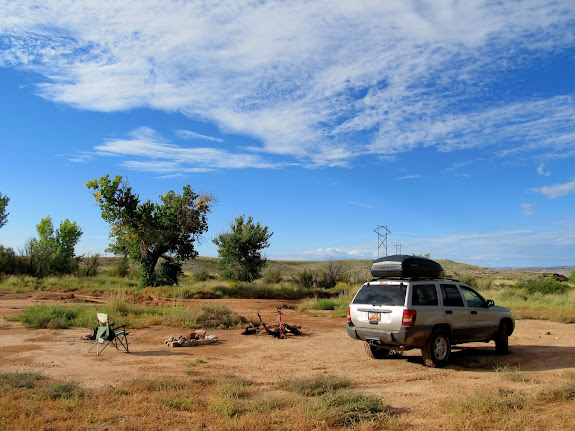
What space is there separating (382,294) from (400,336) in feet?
3.65

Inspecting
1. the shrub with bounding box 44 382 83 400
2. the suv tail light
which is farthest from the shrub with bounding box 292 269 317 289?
the shrub with bounding box 44 382 83 400

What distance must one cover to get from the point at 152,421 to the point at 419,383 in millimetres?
5135

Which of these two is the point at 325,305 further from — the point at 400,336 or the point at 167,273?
Answer: the point at 400,336

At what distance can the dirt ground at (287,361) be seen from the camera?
8633 millimetres

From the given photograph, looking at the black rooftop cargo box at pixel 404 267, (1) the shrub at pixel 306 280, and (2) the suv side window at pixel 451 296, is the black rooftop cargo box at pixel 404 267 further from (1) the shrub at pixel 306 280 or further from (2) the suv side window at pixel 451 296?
(1) the shrub at pixel 306 280

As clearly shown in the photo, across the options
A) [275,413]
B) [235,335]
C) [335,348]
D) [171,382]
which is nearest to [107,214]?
[235,335]

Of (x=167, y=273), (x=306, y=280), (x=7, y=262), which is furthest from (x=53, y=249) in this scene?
(x=306, y=280)

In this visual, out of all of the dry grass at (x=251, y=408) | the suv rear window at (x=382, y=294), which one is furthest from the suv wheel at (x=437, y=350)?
the dry grass at (x=251, y=408)

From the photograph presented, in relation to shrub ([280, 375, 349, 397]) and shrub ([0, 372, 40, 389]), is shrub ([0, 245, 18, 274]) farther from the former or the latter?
shrub ([280, 375, 349, 397])

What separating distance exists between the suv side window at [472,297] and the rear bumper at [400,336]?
198 cm

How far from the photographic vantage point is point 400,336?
943 centimetres

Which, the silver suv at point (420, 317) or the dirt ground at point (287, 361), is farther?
the silver suv at point (420, 317)

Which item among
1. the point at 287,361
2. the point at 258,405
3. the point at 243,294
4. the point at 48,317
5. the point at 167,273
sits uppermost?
the point at 167,273

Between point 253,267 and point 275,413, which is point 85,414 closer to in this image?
point 275,413
